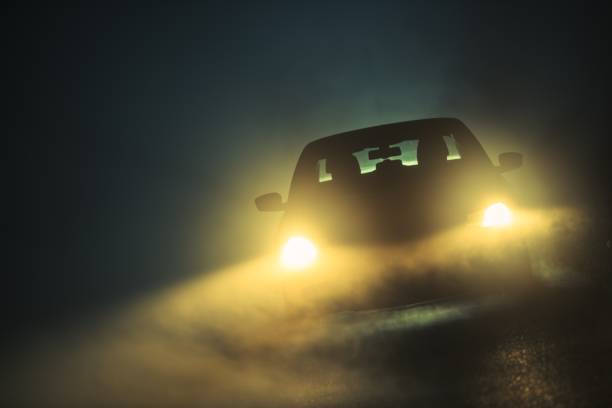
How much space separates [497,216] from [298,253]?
117cm

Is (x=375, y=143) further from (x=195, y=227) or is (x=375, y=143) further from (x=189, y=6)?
(x=189, y=6)

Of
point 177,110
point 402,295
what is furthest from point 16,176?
point 402,295

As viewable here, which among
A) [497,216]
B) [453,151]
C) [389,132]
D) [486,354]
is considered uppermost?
[389,132]

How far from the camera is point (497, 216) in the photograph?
441 cm

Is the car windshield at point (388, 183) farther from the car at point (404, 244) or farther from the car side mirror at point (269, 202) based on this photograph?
the car side mirror at point (269, 202)

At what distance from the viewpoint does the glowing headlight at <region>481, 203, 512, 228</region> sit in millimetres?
4350

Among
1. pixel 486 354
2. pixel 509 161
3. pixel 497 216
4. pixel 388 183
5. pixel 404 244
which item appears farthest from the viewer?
pixel 509 161

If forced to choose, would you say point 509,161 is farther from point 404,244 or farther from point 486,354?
point 486,354

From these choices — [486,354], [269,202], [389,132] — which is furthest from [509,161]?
[486,354]

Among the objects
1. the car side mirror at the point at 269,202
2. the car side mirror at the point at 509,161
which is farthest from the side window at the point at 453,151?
the car side mirror at the point at 269,202

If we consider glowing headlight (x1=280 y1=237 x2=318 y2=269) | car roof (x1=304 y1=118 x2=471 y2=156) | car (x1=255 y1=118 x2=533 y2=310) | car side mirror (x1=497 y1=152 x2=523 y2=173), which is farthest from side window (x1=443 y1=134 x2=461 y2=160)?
glowing headlight (x1=280 y1=237 x2=318 y2=269)

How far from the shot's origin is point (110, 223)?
22.6 meters

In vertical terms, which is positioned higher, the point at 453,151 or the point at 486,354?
the point at 453,151

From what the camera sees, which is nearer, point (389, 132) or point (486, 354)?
point (486, 354)
